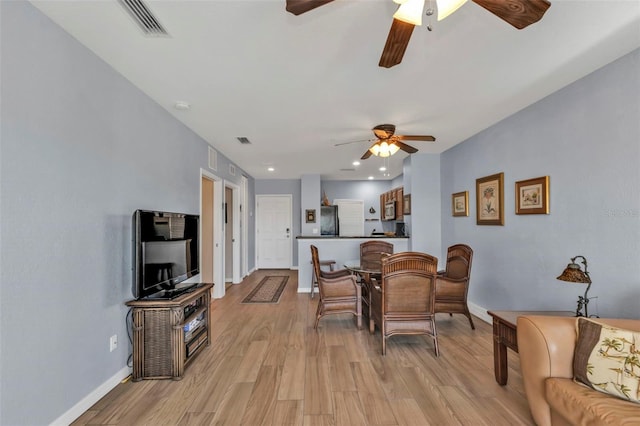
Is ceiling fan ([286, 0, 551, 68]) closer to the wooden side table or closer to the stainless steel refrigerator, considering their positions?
the wooden side table

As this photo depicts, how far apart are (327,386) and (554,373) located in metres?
1.50

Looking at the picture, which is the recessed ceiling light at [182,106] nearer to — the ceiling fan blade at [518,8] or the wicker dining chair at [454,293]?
the ceiling fan blade at [518,8]

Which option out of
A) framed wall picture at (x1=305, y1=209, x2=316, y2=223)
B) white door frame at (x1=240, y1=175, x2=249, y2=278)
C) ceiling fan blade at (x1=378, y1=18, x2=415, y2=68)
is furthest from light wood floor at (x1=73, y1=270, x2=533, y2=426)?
framed wall picture at (x1=305, y1=209, x2=316, y2=223)

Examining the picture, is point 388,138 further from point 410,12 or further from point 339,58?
point 410,12

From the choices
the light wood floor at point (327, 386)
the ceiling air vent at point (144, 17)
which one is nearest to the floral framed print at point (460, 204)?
the light wood floor at point (327, 386)

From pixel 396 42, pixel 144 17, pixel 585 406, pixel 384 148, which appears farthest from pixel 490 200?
pixel 144 17

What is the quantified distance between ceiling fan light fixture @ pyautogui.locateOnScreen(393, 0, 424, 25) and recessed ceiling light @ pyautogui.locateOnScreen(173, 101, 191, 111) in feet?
7.45

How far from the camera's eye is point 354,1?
1567 millimetres

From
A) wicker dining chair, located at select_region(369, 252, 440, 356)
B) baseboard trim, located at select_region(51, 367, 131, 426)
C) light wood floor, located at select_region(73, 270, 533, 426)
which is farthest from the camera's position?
wicker dining chair, located at select_region(369, 252, 440, 356)

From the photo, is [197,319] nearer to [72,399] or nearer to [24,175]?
[72,399]

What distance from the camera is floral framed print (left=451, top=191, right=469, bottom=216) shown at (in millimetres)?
4191

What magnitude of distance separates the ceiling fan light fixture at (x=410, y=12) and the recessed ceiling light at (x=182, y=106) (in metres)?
2.27

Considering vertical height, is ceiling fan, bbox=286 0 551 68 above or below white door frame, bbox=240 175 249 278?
above

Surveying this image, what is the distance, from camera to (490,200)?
11.9 ft
